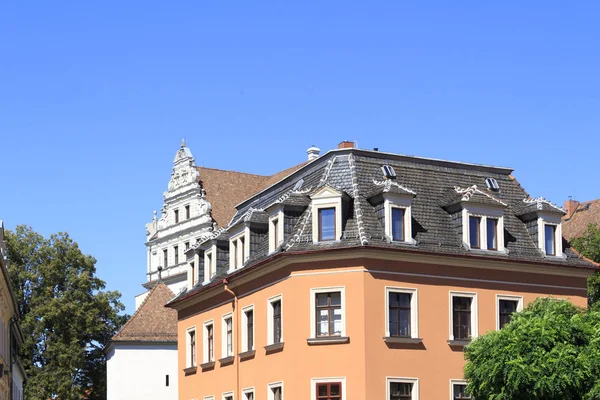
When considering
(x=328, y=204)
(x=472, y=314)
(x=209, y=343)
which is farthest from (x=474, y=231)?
(x=209, y=343)

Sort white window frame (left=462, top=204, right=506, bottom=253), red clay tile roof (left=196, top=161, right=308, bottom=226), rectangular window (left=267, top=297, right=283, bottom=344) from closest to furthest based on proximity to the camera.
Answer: rectangular window (left=267, top=297, right=283, bottom=344)
white window frame (left=462, top=204, right=506, bottom=253)
red clay tile roof (left=196, top=161, right=308, bottom=226)

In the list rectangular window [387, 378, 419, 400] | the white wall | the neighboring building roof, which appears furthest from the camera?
the neighboring building roof

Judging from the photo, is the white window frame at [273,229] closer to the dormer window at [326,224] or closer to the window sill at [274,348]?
the dormer window at [326,224]

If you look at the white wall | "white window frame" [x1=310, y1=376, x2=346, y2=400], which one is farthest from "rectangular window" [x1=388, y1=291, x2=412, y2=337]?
the white wall

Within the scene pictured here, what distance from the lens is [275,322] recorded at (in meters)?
45.0

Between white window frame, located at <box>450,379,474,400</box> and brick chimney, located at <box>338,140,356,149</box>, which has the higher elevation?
brick chimney, located at <box>338,140,356,149</box>

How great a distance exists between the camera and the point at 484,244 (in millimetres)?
45031

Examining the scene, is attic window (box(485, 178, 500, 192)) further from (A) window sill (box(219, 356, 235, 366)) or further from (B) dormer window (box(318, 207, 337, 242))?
(A) window sill (box(219, 356, 235, 366))

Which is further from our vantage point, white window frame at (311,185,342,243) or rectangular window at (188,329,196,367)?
rectangular window at (188,329,196,367)

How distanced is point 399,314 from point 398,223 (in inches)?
136

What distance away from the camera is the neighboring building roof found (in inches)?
2820

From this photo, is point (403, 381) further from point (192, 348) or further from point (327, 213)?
point (192, 348)

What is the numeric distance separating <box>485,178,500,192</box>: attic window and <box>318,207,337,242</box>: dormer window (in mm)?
8802

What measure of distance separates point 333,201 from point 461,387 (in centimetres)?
855
